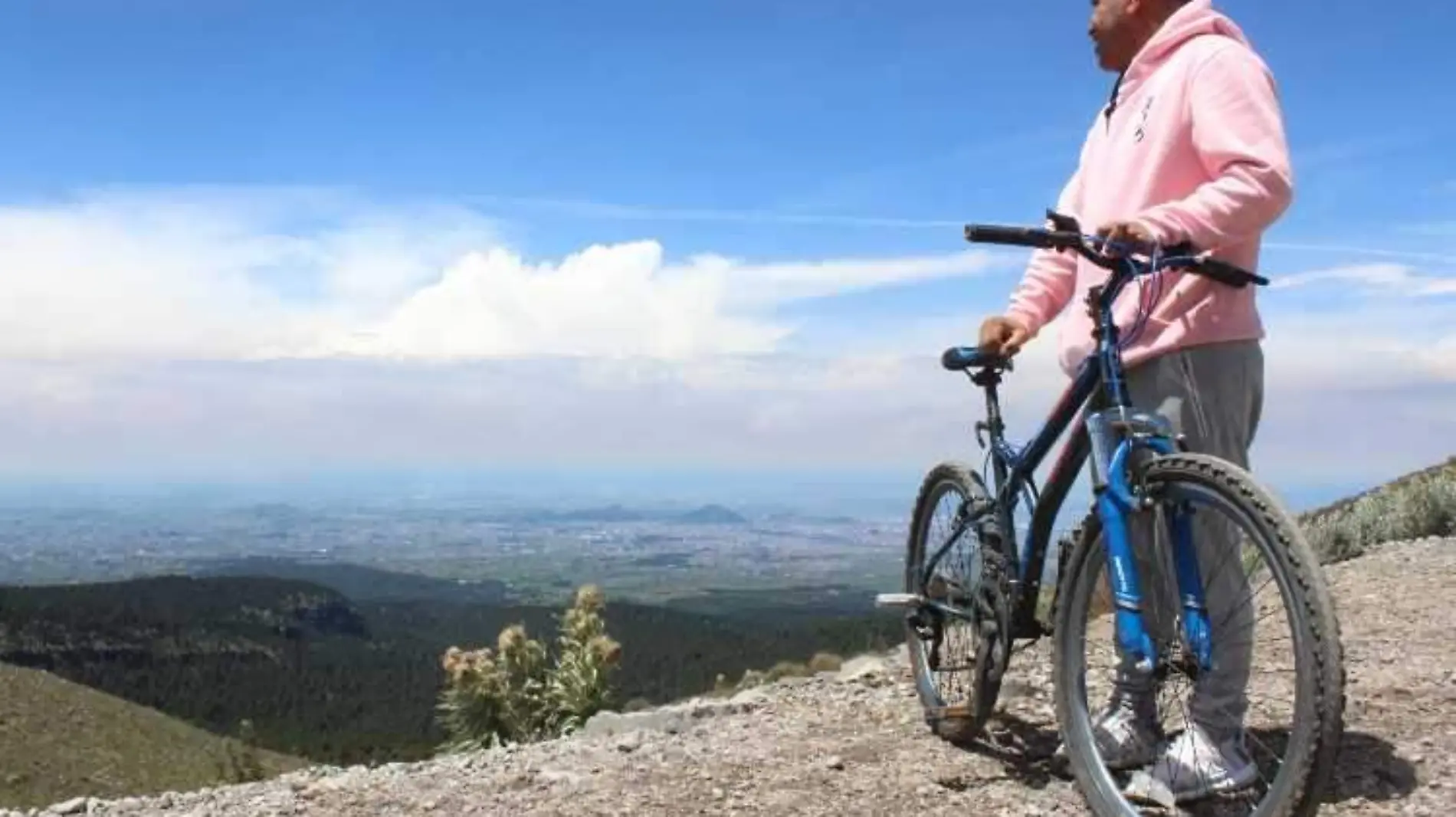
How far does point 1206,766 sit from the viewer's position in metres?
3.83

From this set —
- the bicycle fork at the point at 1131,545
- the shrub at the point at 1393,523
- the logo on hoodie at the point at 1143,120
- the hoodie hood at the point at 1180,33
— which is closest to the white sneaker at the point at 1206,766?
the bicycle fork at the point at 1131,545

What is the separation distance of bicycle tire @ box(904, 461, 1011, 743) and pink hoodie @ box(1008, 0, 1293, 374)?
3.25 ft

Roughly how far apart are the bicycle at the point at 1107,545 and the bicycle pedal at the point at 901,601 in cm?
36

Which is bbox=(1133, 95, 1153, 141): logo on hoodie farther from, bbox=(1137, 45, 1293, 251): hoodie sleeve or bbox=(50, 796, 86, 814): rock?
bbox=(50, 796, 86, 814): rock

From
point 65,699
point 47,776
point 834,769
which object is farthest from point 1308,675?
point 65,699

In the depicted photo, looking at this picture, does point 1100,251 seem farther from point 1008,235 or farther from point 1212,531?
point 1212,531

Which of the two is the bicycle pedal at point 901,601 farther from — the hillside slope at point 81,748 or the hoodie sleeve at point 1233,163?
the hillside slope at point 81,748

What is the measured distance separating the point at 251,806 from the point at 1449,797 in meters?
4.53

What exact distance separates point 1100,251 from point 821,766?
7.93ft

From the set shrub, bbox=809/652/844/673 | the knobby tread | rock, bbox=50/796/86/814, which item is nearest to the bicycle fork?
the knobby tread

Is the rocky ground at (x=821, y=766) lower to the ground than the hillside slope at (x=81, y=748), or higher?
higher

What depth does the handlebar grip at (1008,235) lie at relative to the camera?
155 inches

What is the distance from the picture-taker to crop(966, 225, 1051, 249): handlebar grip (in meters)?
3.93

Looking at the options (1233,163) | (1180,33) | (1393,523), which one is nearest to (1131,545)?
(1233,163)
